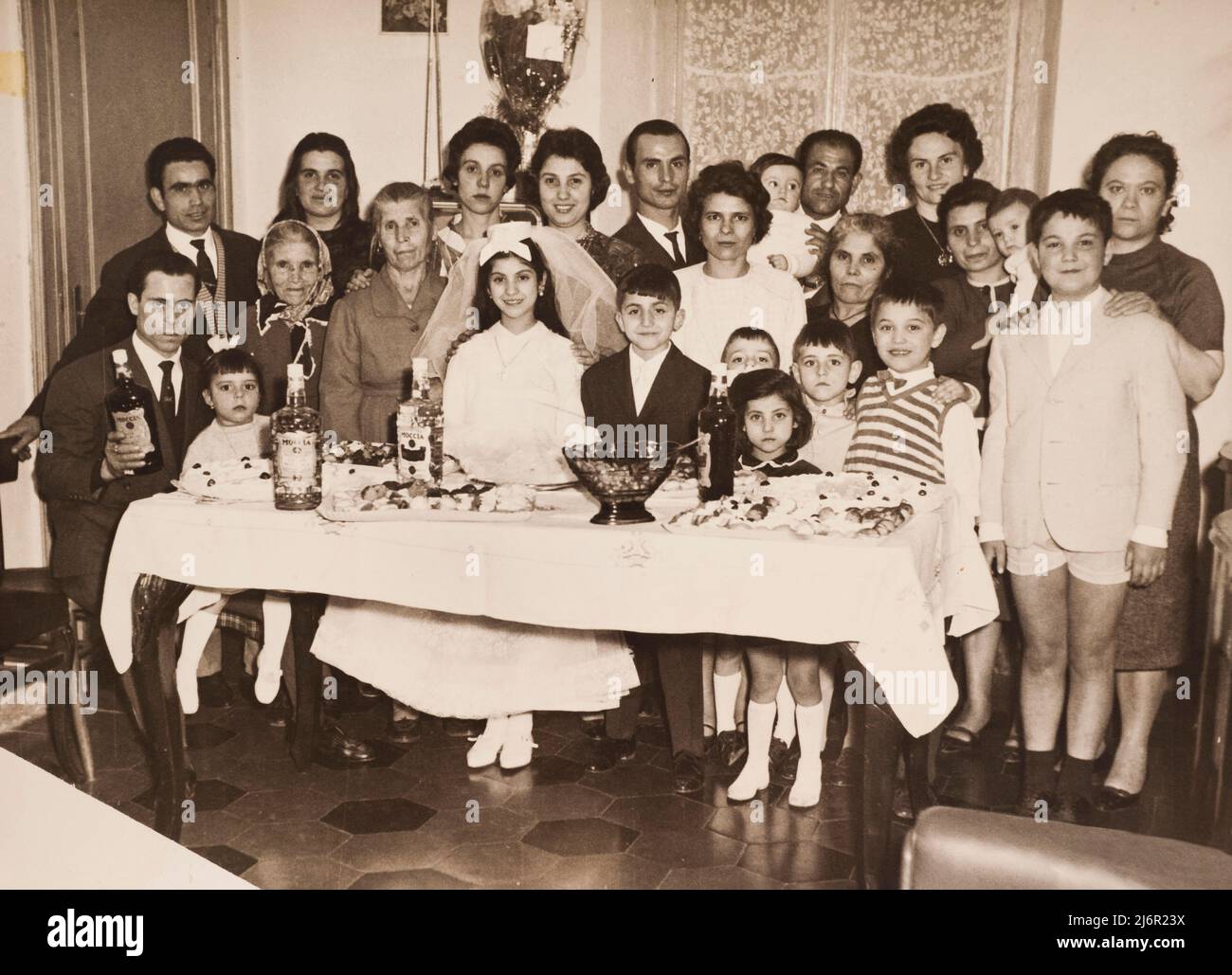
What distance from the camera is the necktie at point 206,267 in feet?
13.5

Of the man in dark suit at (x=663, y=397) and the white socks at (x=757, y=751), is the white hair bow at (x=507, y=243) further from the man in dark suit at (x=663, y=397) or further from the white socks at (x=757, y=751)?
the white socks at (x=757, y=751)

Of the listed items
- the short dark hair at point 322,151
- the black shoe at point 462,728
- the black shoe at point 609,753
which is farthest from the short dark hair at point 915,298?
the short dark hair at point 322,151

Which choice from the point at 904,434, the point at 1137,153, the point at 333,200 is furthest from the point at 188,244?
the point at 1137,153

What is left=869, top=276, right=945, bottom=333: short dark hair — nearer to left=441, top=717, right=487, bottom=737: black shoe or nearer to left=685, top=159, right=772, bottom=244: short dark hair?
left=685, top=159, right=772, bottom=244: short dark hair

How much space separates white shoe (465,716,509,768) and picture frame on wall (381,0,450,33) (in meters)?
3.14

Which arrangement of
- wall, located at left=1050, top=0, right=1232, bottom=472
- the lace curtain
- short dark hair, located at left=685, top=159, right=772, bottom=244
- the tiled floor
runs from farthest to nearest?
the lace curtain, wall, located at left=1050, top=0, right=1232, bottom=472, short dark hair, located at left=685, top=159, right=772, bottom=244, the tiled floor

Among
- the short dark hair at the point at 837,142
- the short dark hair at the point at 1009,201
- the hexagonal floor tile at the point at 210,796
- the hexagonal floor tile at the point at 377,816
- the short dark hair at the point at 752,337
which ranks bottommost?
the hexagonal floor tile at the point at 210,796

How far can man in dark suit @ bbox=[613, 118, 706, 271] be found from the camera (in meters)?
3.83

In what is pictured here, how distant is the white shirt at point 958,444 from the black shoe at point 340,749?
1.82 m

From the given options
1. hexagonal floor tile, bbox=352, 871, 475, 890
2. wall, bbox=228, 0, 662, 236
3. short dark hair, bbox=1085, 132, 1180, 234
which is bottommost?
hexagonal floor tile, bbox=352, 871, 475, 890

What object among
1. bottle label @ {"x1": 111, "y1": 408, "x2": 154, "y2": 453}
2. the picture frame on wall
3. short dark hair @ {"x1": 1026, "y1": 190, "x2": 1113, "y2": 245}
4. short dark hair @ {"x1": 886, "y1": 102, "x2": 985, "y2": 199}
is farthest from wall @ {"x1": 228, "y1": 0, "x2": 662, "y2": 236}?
short dark hair @ {"x1": 1026, "y1": 190, "x2": 1113, "y2": 245}
